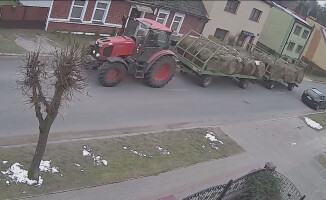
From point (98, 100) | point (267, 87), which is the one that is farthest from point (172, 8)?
point (98, 100)

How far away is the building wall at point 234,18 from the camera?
3138cm

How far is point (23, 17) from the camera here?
2142 cm

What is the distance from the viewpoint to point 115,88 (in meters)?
17.7

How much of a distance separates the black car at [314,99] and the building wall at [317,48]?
67.8 ft

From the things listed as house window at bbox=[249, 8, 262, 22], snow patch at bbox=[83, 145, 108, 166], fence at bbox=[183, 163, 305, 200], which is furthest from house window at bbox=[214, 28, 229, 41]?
snow patch at bbox=[83, 145, 108, 166]

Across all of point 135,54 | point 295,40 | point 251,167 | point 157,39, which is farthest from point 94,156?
point 295,40

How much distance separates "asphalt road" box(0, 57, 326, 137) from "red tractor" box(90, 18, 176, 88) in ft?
2.15

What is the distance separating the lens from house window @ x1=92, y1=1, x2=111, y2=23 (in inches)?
965

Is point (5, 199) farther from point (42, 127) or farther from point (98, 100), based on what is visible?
point (98, 100)

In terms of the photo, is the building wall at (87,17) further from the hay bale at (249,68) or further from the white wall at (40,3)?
the hay bale at (249,68)

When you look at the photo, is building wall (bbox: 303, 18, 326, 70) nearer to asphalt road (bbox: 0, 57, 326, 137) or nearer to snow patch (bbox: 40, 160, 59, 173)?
asphalt road (bbox: 0, 57, 326, 137)

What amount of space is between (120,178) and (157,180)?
1188 mm

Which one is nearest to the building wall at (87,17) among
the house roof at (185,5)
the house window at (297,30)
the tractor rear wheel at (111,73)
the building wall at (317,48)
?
the house roof at (185,5)

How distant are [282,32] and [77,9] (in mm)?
24319
